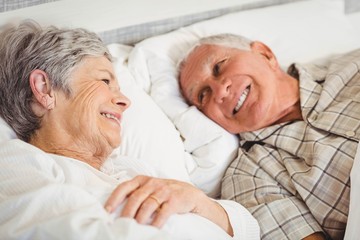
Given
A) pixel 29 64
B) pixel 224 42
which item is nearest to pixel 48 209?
pixel 29 64

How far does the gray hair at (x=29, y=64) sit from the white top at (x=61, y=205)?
6.3 inches

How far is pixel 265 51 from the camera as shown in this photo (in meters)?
1.72

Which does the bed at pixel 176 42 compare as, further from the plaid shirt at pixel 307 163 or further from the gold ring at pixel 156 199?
the gold ring at pixel 156 199

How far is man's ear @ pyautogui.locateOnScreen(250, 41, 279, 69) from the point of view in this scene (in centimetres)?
170

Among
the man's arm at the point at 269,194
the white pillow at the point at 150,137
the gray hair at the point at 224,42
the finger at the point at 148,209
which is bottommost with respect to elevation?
the man's arm at the point at 269,194

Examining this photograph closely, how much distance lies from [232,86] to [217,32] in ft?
1.14

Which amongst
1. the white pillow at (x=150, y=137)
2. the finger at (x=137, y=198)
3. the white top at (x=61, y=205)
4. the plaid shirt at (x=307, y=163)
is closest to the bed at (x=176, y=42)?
the white pillow at (x=150, y=137)

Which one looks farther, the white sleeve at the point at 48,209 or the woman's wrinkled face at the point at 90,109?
the woman's wrinkled face at the point at 90,109

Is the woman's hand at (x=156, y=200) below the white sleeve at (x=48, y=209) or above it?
below

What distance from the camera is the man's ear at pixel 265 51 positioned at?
1.70 metres

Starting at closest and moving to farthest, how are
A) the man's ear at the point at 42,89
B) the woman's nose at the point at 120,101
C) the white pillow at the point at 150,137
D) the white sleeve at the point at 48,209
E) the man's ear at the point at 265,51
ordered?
the white sleeve at the point at 48,209 → the man's ear at the point at 42,89 → the woman's nose at the point at 120,101 → the white pillow at the point at 150,137 → the man's ear at the point at 265,51

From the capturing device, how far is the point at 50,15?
1555mm

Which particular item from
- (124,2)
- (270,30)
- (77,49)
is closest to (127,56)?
(124,2)

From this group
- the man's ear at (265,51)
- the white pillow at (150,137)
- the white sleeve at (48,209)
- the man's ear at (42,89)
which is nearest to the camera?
the white sleeve at (48,209)
